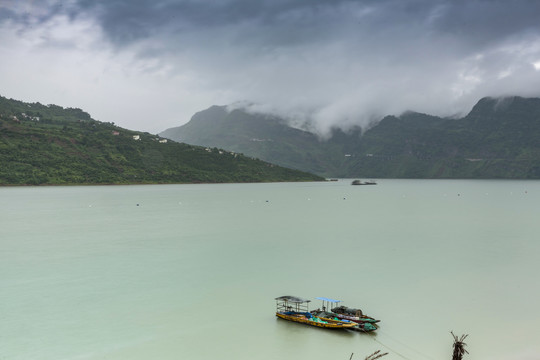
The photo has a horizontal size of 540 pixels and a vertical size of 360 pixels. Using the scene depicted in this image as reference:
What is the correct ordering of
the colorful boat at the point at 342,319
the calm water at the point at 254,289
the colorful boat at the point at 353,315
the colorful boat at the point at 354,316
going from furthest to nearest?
the colorful boat at the point at 353,315, the colorful boat at the point at 354,316, the colorful boat at the point at 342,319, the calm water at the point at 254,289

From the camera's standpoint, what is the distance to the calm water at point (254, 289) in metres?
23.8

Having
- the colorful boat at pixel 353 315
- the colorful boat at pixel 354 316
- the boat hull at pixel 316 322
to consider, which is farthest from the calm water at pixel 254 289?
the colorful boat at pixel 353 315

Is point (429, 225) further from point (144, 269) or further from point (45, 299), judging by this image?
point (45, 299)

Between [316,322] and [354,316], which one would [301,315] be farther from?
[354,316]

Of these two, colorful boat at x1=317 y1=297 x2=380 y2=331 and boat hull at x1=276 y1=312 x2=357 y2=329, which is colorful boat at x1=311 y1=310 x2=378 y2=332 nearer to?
colorful boat at x1=317 y1=297 x2=380 y2=331

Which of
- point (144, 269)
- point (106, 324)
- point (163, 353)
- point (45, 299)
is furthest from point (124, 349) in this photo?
point (144, 269)

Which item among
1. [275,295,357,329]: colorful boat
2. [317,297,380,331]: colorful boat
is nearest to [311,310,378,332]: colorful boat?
[317,297,380,331]: colorful boat

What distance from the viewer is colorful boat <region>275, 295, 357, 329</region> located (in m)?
25.1

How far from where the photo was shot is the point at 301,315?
26438 millimetres

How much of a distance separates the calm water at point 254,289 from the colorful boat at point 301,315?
0.42 metres

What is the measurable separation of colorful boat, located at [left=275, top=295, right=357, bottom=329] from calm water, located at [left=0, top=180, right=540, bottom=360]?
42 cm

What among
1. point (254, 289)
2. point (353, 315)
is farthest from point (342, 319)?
point (254, 289)

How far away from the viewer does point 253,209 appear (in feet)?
345

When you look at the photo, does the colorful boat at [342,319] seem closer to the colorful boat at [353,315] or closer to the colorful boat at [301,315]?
the colorful boat at [301,315]
